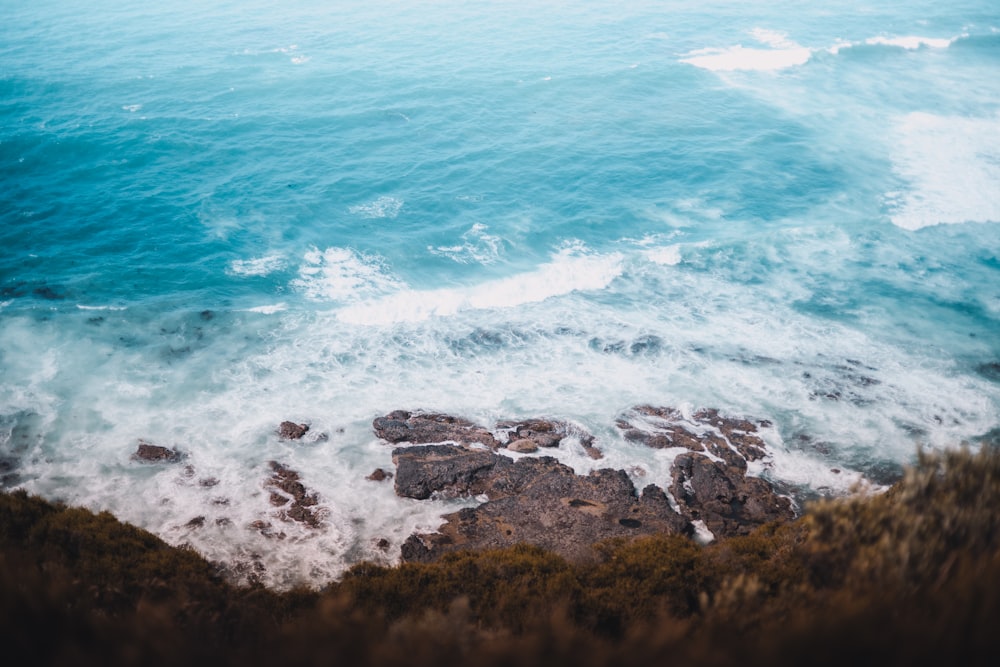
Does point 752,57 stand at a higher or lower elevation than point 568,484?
higher

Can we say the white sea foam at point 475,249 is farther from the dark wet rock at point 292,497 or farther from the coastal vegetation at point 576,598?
the coastal vegetation at point 576,598

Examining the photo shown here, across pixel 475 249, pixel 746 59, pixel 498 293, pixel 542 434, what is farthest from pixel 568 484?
pixel 746 59

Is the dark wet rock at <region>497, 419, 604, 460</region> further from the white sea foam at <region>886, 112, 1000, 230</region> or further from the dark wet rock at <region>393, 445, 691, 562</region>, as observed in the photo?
the white sea foam at <region>886, 112, 1000, 230</region>

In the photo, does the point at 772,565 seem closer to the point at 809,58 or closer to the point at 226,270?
the point at 226,270

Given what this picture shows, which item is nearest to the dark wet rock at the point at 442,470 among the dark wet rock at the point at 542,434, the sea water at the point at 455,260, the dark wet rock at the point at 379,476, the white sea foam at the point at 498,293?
the dark wet rock at the point at 379,476

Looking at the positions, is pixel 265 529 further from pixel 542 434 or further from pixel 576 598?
pixel 576 598
